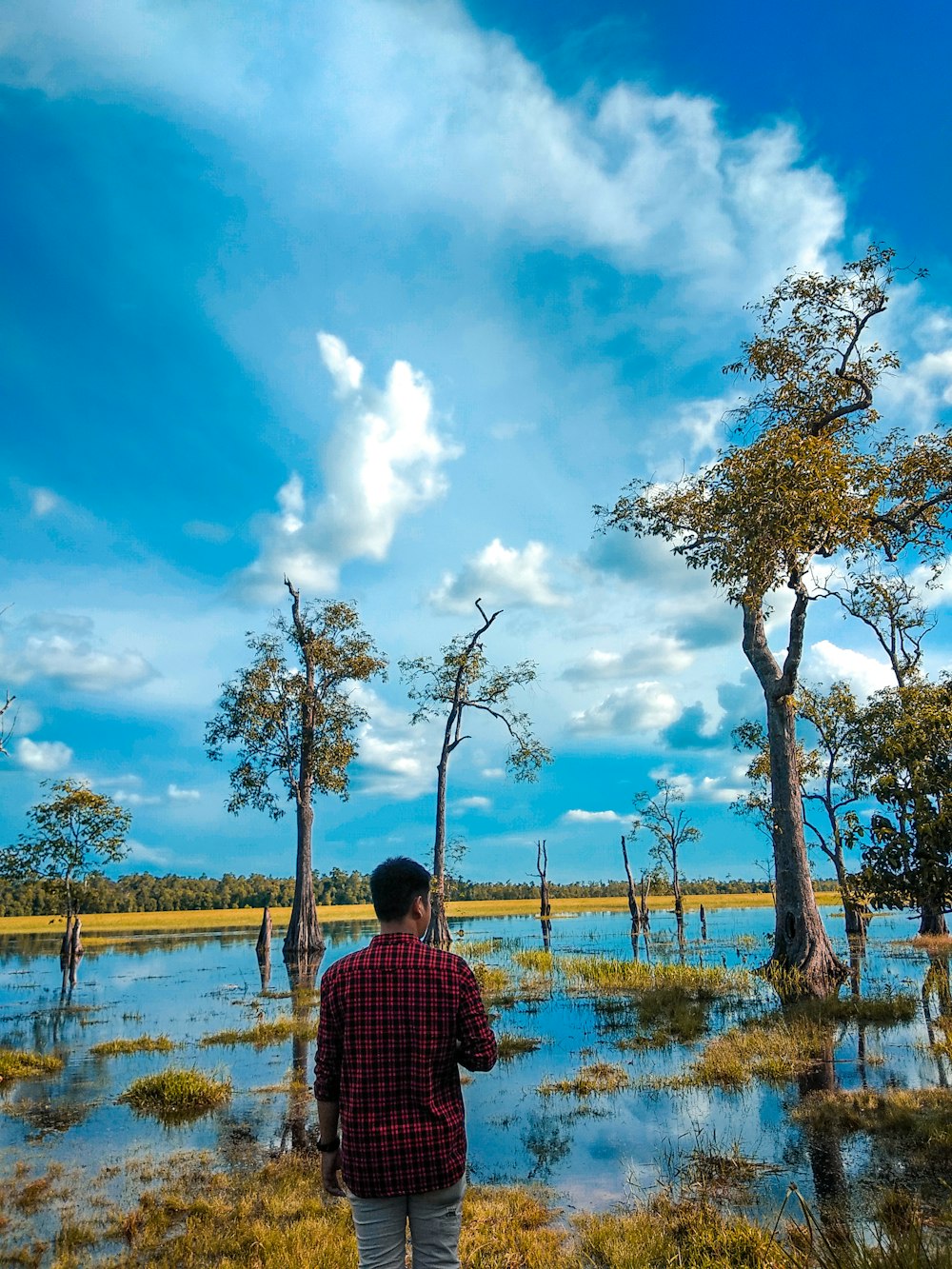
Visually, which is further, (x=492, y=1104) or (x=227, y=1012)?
(x=227, y=1012)

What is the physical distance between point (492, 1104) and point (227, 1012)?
11596mm

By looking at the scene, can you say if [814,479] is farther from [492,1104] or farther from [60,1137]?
[60,1137]

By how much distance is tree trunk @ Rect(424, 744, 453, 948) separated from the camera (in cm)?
3306

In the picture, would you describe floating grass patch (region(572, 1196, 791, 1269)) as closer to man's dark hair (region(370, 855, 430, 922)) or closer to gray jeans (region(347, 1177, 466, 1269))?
gray jeans (region(347, 1177, 466, 1269))

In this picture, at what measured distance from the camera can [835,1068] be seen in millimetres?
11773

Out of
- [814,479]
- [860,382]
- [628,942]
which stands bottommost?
[628,942]

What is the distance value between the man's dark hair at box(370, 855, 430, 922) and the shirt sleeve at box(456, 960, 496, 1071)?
0.41 m

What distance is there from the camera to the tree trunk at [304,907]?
37.4m

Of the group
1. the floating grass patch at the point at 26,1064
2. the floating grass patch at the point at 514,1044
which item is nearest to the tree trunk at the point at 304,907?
the floating grass patch at the point at 26,1064

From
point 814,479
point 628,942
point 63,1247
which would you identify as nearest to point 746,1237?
point 63,1247

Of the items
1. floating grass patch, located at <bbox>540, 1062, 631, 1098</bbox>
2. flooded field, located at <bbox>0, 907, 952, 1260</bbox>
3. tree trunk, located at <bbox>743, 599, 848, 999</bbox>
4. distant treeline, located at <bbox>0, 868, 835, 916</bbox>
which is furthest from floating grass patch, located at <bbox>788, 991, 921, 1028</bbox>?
distant treeline, located at <bbox>0, 868, 835, 916</bbox>

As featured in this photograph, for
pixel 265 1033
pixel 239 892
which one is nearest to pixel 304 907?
pixel 265 1033

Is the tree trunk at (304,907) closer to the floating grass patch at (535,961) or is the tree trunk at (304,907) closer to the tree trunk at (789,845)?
the floating grass patch at (535,961)

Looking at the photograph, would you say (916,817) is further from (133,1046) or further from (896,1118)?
(133,1046)
